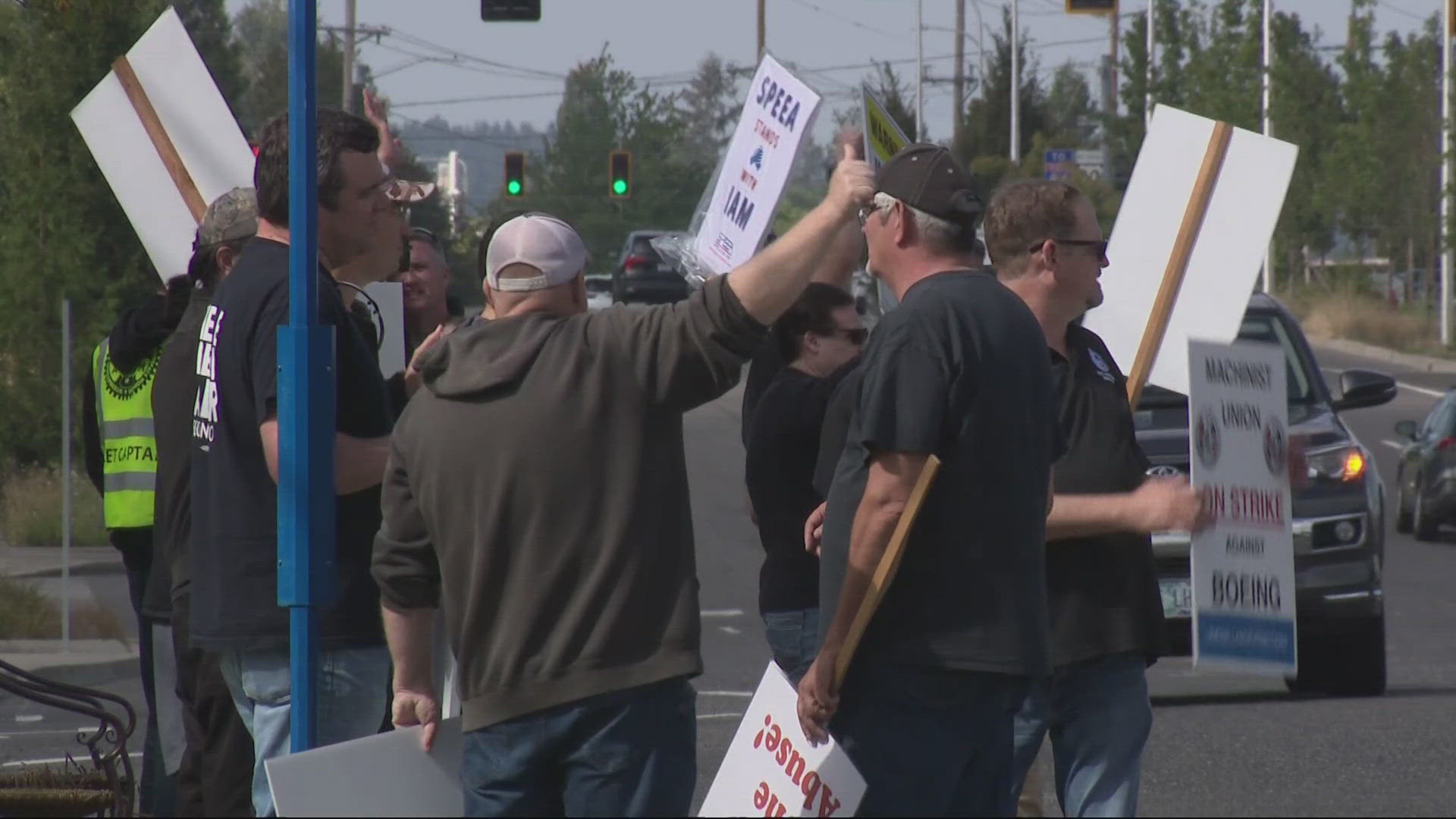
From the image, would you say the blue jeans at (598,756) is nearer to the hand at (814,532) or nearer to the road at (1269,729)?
the road at (1269,729)

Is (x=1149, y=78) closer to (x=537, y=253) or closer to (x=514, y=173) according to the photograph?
(x=514, y=173)

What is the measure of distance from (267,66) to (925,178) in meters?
62.9

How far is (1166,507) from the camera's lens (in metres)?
4.48

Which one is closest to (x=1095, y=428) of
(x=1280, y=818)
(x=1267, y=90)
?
(x=1280, y=818)

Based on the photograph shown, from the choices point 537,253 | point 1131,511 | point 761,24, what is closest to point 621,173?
point 761,24

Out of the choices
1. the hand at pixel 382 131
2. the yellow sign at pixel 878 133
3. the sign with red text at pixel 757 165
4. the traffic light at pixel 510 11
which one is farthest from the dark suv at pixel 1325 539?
the traffic light at pixel 510 11

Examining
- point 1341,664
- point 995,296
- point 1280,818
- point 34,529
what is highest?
point 995,296

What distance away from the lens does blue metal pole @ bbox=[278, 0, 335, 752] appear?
4277 millimetres

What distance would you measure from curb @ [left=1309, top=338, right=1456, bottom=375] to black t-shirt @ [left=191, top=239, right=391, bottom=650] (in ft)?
131

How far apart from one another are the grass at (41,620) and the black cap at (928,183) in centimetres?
913

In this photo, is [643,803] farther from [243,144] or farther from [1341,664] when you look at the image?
[1341,664]

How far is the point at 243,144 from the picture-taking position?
609 cm

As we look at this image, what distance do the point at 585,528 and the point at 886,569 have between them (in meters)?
0.58

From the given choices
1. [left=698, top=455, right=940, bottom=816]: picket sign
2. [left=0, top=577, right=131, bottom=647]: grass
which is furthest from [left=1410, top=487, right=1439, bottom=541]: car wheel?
[left=698, top=455, right=940, bottom=816]: picket sign
